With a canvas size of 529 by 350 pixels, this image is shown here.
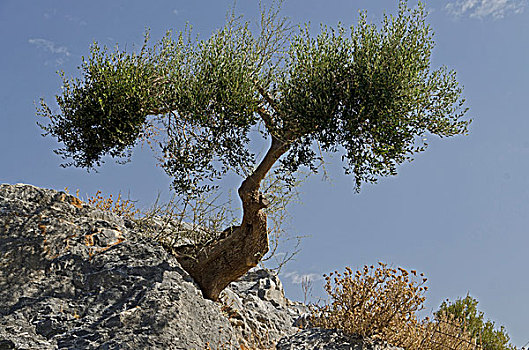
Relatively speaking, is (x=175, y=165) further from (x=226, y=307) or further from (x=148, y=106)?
(x=226, y=307)

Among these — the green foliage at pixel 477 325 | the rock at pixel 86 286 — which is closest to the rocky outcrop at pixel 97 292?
the rock at pixel 86 286

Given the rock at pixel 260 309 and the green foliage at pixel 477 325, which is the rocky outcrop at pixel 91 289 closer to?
the rock at pixel 260 309

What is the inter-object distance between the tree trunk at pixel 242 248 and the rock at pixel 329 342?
2.09 m

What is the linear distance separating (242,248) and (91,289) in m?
2.98

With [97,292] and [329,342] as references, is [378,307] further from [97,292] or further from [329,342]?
[97,292]

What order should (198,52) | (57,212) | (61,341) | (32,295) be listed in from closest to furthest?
(61,341) < (32,295) < (57,212) < (198,52)

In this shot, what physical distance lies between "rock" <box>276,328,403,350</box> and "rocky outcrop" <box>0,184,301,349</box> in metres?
0.97

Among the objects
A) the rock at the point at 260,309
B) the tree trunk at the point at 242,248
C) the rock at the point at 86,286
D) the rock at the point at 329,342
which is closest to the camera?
the rock at the point at 86,286

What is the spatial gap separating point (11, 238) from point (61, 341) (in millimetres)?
2573

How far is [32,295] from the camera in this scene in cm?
858

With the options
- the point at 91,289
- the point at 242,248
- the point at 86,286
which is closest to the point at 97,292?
the point at 91,289

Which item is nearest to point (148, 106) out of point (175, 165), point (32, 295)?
point (175, 165)

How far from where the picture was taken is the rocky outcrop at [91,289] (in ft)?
26.0

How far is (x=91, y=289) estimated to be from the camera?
881cm
